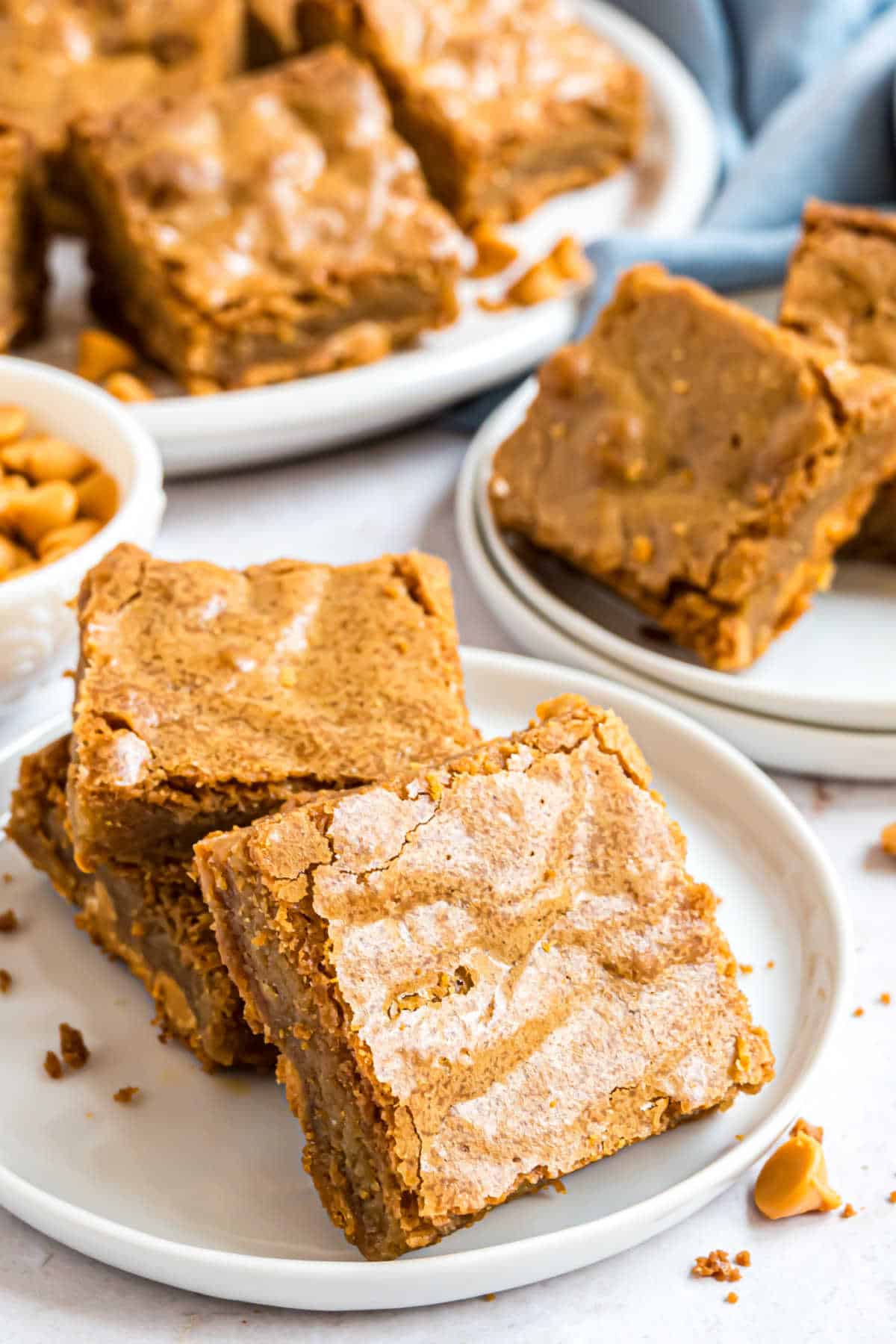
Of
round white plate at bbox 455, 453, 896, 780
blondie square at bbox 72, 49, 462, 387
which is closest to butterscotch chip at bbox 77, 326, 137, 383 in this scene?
blondie square at bbox 72, 49, 462, 387

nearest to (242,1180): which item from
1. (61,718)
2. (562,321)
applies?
(61,718)

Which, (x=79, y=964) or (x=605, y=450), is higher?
(x=605, y=450)

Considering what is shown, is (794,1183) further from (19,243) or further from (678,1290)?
(19,243)

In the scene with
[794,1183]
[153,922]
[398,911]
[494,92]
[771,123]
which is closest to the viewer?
[398,911]

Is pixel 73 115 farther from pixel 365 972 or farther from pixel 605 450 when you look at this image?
pixel 365 972

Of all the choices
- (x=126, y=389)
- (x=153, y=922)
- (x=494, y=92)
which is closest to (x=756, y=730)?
(x=153, y=922)

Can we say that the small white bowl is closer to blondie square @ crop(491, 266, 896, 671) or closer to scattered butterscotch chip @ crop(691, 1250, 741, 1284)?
blondie square @ crop(491, 266, 896, 671)
